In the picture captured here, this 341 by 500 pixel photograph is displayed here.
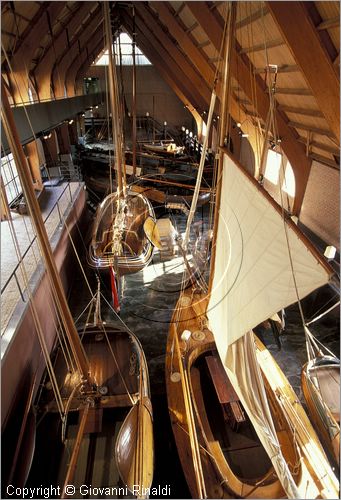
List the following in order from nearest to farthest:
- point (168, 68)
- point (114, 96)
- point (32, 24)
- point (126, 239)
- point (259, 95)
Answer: point (114, 96) < point (259, 95) < point (32, 24) < point (126, 239) < point (168, 68)

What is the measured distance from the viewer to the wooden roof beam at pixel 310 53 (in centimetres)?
375

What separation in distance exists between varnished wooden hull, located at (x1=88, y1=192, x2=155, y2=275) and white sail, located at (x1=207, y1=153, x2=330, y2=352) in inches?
115

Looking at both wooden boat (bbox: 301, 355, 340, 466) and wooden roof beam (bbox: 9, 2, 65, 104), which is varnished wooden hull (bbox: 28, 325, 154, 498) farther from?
wooden roof beam (bbox: 9, 2, 65, 104)

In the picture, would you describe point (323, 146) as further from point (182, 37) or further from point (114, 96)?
point (182, 37)

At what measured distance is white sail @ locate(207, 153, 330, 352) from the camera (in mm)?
2238

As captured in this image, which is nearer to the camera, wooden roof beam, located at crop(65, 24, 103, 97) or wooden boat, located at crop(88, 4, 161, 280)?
wooden boat, located at crop(88, 4, 161, 280)

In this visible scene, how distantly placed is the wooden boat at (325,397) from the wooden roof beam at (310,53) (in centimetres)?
311

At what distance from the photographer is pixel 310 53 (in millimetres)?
3924

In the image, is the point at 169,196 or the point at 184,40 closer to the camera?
the point at 184,40

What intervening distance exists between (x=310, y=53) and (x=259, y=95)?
2.74 meters

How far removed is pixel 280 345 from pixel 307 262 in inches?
145

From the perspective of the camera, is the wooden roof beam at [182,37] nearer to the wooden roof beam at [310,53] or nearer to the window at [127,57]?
the wooden roof beam at [310,53]

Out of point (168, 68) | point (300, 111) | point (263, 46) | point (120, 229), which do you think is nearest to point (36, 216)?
point (120, 229)

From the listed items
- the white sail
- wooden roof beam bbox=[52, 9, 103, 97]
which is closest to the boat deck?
the white sail
